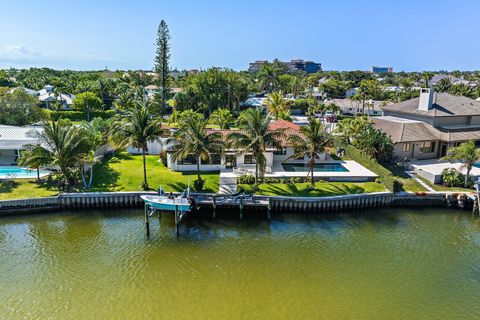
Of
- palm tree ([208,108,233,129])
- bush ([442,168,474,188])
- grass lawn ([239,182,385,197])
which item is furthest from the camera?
palm tree ([208,108,233,129])

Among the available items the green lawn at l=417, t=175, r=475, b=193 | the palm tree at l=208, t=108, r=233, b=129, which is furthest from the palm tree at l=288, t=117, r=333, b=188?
the palm tree at l=208, t=108, r=233, b=129

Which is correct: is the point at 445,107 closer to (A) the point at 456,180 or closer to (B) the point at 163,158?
(A) the point at 456,180

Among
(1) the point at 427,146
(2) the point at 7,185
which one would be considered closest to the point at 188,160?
(2) the point at 7,185

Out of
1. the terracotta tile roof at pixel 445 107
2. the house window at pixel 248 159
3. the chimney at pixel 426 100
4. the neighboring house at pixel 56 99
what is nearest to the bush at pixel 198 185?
the house window at pixel 248 159

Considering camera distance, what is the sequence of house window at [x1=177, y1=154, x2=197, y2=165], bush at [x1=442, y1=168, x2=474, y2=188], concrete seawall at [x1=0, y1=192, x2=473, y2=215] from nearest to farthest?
1. concrete seawall at [x1=0, y1=192, x2=473, y2=215]
2. bush at [x1=442, y1=168, x2=474, y2=188]
3. house window at [x1=177, y1=154, x2=197, y2=165]

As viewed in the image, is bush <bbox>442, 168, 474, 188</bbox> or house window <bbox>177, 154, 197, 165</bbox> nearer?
bush <bbox>442, 168, 474, 188</bbox>

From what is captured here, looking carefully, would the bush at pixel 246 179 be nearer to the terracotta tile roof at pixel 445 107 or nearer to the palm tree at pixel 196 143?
the palm tree at pixel 196 143

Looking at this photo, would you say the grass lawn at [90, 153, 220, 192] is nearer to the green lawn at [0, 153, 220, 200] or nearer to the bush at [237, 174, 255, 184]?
the green lawn at [0, 153, 220, 200]

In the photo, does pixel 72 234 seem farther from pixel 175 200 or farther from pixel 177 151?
pixel 177 151
